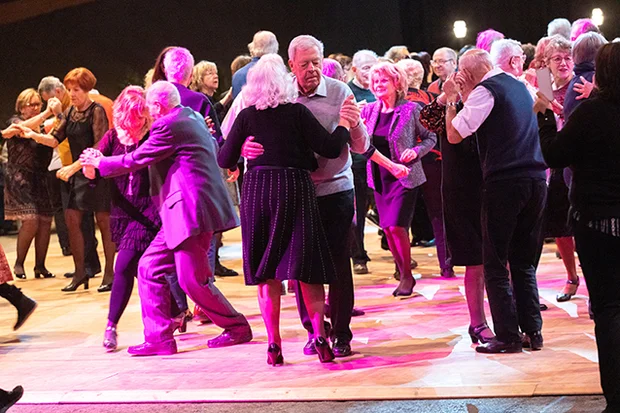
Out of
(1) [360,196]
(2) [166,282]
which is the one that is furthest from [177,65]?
(1) [360,196]

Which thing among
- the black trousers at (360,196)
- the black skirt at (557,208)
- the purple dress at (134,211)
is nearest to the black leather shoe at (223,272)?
the black trousers at (360,196)

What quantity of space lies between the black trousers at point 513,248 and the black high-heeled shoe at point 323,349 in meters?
0.88

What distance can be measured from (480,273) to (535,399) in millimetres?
1220

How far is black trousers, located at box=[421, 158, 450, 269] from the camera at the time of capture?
815 centimetres

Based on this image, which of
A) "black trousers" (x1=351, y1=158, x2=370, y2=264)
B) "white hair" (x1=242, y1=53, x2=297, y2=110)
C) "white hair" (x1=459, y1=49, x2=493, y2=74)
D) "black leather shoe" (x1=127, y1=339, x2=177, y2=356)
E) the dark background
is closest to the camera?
"white hair" (x1=242, y1=53, x2=297, y2=110)

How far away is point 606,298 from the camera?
4066mm

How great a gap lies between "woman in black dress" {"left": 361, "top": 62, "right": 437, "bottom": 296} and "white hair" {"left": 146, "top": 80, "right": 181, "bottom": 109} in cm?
197

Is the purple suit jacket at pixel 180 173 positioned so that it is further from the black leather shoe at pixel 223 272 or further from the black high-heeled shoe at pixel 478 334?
the black leather shoe at pixel 223 272

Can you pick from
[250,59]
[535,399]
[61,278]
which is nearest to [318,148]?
[535,399]

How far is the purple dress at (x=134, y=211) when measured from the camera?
5926 millimetres

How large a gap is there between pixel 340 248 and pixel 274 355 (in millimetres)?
669

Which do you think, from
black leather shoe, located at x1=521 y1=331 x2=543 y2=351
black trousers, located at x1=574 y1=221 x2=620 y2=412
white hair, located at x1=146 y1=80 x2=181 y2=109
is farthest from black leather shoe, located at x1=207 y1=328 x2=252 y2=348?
black trousers, located at x1=574 y1=221 x2=620 y2=412

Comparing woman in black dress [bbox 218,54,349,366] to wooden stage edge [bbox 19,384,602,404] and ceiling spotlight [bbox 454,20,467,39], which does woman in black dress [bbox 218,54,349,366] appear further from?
ceiling spotlight [bbox 454,20,467,39]

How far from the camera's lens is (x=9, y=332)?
6797mm
